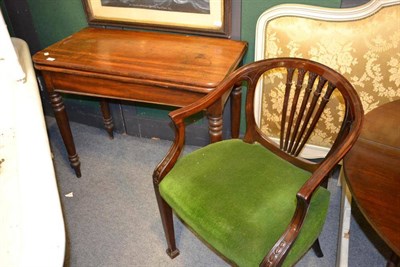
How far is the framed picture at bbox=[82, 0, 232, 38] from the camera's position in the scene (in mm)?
1879

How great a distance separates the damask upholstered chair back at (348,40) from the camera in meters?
1.61

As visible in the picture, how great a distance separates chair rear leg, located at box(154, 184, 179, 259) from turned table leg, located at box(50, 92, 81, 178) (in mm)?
828

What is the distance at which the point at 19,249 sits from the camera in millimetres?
889

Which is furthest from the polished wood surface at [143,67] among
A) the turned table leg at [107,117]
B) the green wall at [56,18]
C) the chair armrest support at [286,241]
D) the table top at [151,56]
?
the chair armrest support at [286,241]

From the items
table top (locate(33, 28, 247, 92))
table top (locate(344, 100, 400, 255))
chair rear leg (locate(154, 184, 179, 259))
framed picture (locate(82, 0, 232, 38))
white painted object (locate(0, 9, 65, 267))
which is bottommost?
chair rear leg (locate(154, 184, 179, 259))

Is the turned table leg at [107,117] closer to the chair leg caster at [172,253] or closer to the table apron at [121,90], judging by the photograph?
the table apron at [121,90]

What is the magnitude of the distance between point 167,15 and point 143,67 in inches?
19.0

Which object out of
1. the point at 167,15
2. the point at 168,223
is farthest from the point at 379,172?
the point at 167,15

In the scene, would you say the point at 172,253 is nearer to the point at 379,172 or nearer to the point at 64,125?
the point at 64,125

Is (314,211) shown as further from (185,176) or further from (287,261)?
(185,176)

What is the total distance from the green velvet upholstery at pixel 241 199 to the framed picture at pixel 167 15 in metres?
0.70

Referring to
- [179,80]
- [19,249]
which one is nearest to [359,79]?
[179,80]

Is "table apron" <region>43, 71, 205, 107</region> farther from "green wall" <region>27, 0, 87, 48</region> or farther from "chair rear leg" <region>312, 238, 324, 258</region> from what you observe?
"chair rear leg" <region>312, 238, 324, 258</region>

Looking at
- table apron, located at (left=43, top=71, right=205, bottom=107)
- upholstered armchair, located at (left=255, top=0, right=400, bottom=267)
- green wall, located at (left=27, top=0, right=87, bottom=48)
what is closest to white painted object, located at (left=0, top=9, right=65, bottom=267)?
table apron, located at (left=43, top=71, right=205, bottom=107)
